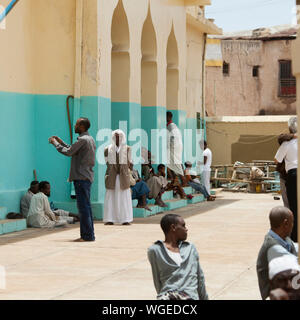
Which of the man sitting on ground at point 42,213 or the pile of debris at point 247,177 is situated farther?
the pile of debris at point 247,177

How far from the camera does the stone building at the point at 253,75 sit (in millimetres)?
37625

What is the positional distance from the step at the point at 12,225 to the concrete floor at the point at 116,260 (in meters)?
0.20

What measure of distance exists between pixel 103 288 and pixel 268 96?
3189cm

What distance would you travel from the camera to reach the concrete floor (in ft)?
23.2

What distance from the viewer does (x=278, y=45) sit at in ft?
123

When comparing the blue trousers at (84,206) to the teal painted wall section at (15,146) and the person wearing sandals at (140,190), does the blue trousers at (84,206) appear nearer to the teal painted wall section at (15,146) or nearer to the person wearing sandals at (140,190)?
the teal painted wall section at (15,146)

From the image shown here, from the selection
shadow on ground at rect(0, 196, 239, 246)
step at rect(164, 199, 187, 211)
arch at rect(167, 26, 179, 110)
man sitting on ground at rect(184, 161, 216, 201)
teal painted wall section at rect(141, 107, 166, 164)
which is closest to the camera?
shadow on ground at rect(0, 196, 239, 246)

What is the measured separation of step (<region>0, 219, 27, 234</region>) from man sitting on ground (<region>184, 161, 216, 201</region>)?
808 centimetres

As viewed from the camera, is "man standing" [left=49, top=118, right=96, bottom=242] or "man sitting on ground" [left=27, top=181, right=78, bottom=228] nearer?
"man standing" [left=49, top=118, right=96, bottom=242]

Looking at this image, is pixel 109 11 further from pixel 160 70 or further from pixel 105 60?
pixel 160 70

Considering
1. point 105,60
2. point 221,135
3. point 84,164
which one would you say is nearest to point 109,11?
point 105,60

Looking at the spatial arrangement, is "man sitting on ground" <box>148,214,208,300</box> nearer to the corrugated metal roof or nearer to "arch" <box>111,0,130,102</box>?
"arch" <box>111,0,130,102</box>

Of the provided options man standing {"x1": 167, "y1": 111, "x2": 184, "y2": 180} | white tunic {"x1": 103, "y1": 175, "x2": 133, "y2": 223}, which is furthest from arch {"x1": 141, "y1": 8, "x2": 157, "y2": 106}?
white tunic {"x1": 103, "y1": 175, "x2": 133, "y2": 223}

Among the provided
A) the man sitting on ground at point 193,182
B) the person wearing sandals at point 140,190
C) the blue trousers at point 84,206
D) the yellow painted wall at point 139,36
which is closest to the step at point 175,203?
the man sitting on ground at point 193,182
